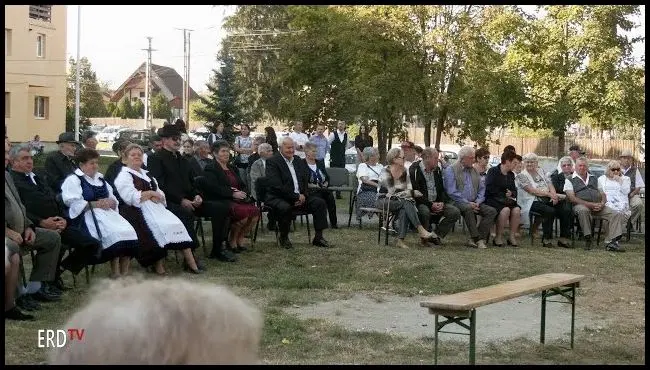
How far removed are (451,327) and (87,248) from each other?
3.63 m

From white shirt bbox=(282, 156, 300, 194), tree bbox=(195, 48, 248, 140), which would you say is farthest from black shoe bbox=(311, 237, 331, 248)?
tree bbox=(195, 48, 248, 140)

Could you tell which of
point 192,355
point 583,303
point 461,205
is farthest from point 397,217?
point 192,355

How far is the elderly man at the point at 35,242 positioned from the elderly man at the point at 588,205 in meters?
8.41

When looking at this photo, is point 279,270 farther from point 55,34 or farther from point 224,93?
point 55,34

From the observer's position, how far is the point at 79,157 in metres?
9.59

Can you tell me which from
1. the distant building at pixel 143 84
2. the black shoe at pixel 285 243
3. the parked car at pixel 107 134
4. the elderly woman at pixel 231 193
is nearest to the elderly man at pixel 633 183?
the black shoe at pixel 285 243

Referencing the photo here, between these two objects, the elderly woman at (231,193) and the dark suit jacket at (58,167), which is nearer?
the dark suit jacket at (58,167)

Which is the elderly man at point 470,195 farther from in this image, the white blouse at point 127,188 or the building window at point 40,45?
the building window at point 40,45

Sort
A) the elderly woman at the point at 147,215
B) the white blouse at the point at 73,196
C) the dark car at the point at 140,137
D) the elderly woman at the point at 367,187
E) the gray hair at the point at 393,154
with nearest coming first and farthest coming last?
the white blouse at the point at 73,196
the elderly woman at the point at 147,215
the gray hair at the point at 393,154
the elderly woman at the point at 367,187
the dark car at the point at 140,137

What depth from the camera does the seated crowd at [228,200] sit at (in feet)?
29.7

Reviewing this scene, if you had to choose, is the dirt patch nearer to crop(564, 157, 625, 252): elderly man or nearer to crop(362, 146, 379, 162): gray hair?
crop(564, 157, 625, 252): elderly man

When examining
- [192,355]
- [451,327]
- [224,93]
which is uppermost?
[224,93]

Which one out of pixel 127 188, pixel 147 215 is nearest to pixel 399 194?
pixel 147 215

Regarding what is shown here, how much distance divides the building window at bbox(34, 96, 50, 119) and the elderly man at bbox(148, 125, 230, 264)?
124ft
